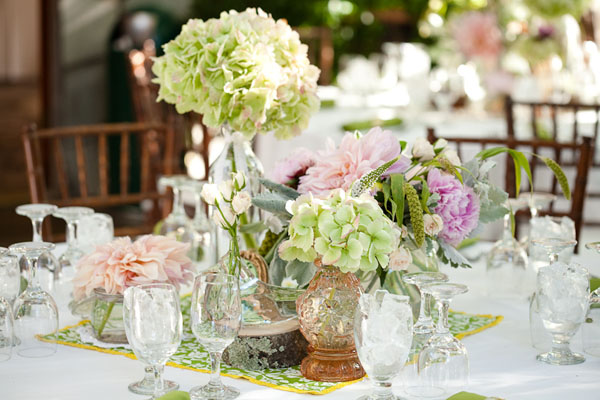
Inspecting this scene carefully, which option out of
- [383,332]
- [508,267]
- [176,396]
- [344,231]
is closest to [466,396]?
[383,332]

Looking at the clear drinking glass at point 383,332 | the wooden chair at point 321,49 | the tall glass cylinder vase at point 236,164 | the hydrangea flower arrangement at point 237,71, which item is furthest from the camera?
the wooden chair at point 321,49

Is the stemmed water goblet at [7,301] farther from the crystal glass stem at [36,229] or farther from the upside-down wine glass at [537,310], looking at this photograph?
the upside-down wine glass at [537,310]

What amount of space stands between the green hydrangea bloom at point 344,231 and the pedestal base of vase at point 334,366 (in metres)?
0.14

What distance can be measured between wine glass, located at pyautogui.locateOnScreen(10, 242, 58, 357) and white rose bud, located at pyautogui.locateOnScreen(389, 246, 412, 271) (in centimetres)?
52

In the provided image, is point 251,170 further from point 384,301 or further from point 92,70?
point 92,70

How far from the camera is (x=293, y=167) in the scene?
1572mm

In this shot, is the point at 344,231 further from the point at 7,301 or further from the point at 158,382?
the point at 7,301

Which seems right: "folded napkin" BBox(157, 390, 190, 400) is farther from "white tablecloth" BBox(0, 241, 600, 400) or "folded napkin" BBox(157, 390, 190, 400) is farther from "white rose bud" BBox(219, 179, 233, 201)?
"white rose bud" BBox(219, 179, 233, 201)

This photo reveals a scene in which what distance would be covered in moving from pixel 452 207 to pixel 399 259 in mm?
133

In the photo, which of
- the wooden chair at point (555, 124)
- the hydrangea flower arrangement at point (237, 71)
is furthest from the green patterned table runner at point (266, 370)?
the wooden chair at point (555, 124)

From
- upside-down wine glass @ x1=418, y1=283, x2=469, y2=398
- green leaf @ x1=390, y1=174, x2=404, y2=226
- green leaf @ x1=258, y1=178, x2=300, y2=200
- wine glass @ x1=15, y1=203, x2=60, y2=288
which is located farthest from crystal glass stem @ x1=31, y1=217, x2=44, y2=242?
upside-down wine glass @ x1=418, y1=283, x2=469, y2=398

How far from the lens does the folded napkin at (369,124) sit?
11.3ft

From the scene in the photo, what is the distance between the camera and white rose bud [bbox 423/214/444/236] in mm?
1402

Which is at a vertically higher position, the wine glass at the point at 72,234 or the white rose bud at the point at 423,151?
the white rose bud at the point at 423,151
